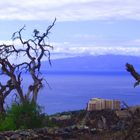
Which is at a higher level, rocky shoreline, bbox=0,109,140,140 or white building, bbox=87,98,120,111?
white building, bbox=87,98,120,111

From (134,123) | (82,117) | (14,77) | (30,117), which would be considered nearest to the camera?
(134,123)

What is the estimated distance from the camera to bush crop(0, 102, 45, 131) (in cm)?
1811

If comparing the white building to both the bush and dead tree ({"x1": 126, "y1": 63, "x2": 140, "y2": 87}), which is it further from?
dead tree ({"x1": 126, "y1": 63, "x2": 140, "y2": 87})

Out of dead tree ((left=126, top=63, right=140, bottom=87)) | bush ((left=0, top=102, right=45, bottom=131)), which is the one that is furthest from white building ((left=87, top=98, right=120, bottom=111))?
dead tree ((left=126, top=63, right=140, bottom=87))

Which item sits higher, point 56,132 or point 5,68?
point 5,68

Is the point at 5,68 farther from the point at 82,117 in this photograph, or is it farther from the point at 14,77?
the point at 82,117

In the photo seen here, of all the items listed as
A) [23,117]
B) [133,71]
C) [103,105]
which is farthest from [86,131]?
[103,105]

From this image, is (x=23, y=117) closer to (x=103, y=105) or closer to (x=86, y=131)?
(x=86, y=131)

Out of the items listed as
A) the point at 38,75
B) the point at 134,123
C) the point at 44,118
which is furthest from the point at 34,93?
the point at 134,123

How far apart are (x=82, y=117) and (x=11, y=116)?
12.6 feet

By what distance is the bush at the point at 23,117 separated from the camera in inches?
713

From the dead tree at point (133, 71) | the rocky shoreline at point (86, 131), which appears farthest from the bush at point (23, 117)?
the dead tree at point (133, 71)

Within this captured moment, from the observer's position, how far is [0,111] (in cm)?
2231

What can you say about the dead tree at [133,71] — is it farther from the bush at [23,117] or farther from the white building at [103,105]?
the white building at [103,105]
